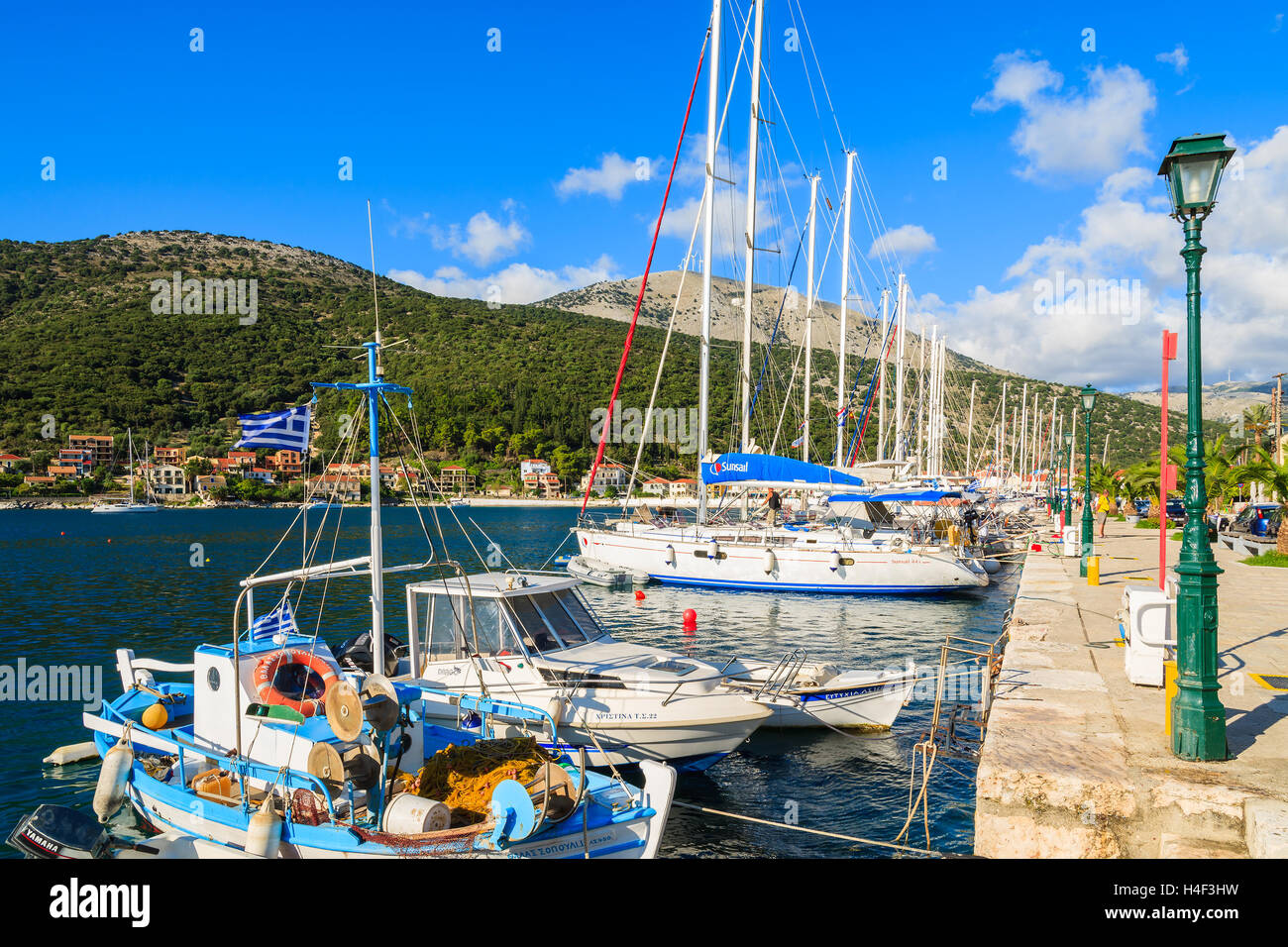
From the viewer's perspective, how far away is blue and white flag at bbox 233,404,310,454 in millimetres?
9641

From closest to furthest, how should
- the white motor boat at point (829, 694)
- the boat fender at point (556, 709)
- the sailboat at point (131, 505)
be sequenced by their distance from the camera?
the boat fender at point (556, 709) → the white motor boat at point (829, 694) → the sailboat at point (131, 505)

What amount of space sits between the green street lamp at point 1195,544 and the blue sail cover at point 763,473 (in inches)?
872

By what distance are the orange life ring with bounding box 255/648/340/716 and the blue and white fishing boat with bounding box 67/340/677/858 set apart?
0.06 feet

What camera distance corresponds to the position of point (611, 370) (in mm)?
149000

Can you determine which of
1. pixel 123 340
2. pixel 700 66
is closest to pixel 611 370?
pixel 123 340

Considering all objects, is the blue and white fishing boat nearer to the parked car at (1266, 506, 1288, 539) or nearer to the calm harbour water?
the calm harbour water

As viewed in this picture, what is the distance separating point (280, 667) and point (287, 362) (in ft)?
403

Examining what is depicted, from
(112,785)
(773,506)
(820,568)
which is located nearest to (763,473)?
(820,568)

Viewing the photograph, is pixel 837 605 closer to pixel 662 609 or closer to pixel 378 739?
pixel 662 609

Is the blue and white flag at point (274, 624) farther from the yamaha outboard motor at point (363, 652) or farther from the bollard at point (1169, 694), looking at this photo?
the bollard at point (1169, 694)

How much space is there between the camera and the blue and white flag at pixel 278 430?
9641mm

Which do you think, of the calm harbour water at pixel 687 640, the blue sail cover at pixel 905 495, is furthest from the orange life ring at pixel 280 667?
the blue sail cover at pixel 905 495

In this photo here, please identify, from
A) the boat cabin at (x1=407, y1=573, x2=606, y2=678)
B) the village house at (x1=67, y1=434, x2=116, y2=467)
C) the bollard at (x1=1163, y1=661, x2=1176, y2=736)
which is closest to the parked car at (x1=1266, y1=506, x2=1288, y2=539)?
the bollard at (x1=1163, y1=661, x2=1176, y2=736)

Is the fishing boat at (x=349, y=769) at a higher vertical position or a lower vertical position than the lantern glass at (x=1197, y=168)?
lower
